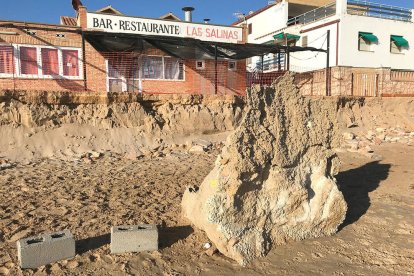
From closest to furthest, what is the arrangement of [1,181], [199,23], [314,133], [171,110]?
[314,133], [1,181], [171,110], [199,23]

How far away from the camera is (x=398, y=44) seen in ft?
76.8

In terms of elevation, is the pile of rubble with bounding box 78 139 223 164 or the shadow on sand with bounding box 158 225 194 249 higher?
the pile of rubble with bounding box 78 139 223 164

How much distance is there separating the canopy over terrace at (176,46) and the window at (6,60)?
2.96 m

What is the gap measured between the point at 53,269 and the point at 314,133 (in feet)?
13.6

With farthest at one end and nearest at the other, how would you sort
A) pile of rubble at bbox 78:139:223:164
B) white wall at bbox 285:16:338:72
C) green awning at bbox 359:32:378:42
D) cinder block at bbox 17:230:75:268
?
green awning at bbox 359:32:378:42
white wall at bbox 285:16:338:72
pile of rubble at bbox 78:139:223:164
cinder block at bbox 17:230:75:268

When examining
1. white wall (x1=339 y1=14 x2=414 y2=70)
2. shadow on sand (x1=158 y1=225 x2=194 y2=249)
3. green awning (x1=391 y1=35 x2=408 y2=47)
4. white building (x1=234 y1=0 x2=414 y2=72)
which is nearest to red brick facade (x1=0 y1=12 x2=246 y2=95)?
white building (x1=234 y1=0 x2=414 y2=72)

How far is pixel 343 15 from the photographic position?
20969 mm

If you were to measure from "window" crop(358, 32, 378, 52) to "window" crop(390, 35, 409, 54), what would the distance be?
1774 mm

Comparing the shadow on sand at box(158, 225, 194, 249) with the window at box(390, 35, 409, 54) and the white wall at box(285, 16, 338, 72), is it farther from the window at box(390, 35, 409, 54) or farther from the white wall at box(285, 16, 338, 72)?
the window at box(390, 35, 409, 54)

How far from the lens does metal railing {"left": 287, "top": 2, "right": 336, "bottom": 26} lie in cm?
2303

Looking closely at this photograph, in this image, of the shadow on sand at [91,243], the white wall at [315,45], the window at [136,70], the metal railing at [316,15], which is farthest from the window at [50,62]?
the metal railing at [316,15]

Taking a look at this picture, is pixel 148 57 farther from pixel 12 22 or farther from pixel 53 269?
pixel 53 269

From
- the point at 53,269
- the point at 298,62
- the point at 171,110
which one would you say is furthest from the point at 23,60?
the point at 298,62

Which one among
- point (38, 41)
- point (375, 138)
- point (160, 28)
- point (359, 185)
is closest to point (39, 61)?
point (38, 41)
